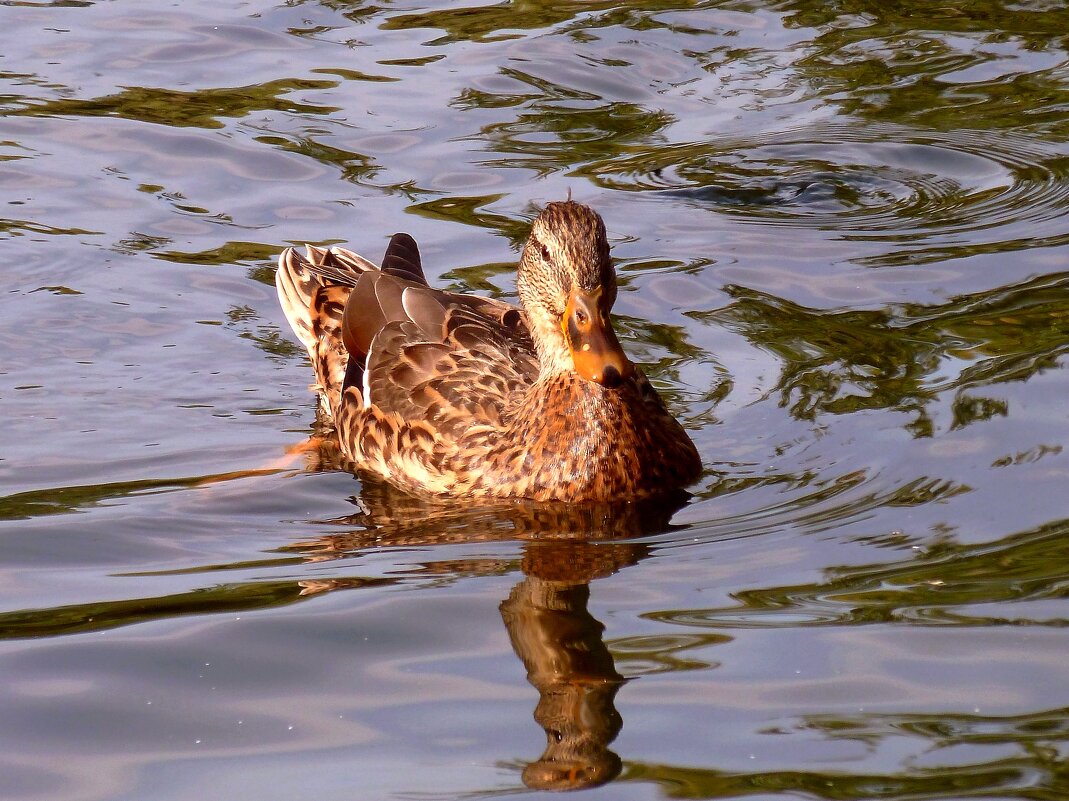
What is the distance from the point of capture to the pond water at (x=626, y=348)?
4766 mm

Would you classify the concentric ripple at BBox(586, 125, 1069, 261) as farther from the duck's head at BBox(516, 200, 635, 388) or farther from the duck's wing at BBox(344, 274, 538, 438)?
the duck's head at BBox(516, 200, 635, 388)

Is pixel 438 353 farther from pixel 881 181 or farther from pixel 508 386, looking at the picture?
pixel 881 181

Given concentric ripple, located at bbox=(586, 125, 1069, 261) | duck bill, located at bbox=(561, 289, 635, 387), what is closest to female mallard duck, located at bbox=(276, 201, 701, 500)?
duck bill, located at bbox=(561, 289, 635, 387)

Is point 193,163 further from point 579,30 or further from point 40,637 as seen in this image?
point 40,637

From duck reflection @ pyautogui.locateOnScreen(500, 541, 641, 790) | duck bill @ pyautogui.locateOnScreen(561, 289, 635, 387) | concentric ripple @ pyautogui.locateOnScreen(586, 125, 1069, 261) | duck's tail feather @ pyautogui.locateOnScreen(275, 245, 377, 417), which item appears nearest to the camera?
duck reflection @ pyautogui.locateOnScreen(500, 541, 641, 790)

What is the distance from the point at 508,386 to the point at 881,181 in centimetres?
380

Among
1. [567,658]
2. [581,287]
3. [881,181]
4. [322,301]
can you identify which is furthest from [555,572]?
[881,181]

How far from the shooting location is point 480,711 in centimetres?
489

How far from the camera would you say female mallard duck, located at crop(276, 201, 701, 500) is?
6719mm

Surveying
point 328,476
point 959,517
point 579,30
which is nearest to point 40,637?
point 328,476

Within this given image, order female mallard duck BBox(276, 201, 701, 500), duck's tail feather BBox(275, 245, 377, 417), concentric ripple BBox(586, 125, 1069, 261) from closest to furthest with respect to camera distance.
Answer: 1. female mallard duck BBox(276, 201, 701, 500)
2. duck's tail feather BBox(275, 245, 377, 417)
3. concentric ripple BBox(586, 125, 1069, 261)

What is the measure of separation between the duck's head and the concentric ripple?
9.67 feet

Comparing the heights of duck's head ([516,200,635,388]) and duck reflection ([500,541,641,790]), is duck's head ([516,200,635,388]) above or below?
above

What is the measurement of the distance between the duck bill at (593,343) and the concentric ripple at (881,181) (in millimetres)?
3044
